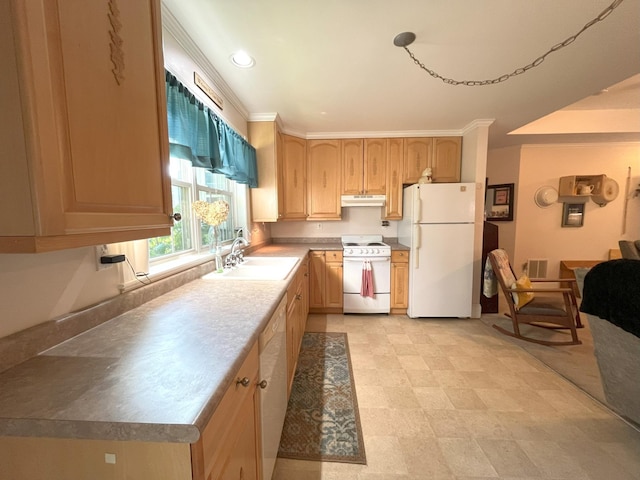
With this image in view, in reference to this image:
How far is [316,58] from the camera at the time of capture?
1.75m

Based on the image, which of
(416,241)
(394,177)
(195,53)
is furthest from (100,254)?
(394,177)

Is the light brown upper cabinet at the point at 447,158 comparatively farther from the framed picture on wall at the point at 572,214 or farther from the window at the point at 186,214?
the window at the point at 186,214

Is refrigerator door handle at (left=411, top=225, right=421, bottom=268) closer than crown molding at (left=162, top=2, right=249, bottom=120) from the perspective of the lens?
No

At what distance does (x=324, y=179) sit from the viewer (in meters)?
3.42

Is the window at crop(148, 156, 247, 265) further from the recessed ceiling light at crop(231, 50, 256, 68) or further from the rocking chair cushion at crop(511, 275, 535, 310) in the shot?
the rocking chair cushion at crop(511, 275, 535, 310)

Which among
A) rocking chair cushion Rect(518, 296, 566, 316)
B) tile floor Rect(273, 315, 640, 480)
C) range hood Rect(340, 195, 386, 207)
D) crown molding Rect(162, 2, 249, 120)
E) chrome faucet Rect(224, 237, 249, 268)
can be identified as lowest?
tile floor Rect(273, 315, 640, 480)

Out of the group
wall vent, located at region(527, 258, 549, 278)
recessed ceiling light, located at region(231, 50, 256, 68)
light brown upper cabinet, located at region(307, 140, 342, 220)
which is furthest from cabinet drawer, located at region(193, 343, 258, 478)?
wall vent, located at region(527, 258, 549, 278)

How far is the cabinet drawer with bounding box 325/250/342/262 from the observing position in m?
3.21

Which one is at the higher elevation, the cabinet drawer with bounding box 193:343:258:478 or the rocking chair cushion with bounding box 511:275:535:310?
the cabinet drawer with bounding box 193:343:258:478

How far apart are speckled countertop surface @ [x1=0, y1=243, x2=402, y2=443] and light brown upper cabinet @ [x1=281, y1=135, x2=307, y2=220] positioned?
2433mm

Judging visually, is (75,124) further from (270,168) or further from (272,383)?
(270,168)

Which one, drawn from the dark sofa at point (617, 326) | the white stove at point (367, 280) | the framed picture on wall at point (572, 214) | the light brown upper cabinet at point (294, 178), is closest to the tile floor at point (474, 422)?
the dark sofa at point (617, 326)

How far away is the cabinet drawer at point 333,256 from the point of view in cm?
321

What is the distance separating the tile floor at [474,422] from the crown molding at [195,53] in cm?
246
